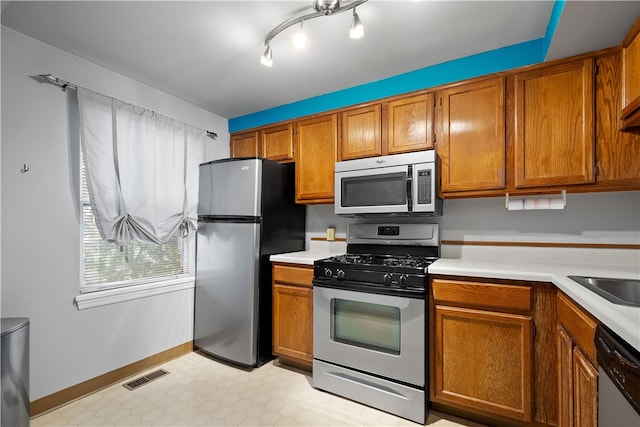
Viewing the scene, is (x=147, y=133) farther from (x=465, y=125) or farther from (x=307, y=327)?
(x=465, y=125)

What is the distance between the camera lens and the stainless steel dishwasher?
0.81 m

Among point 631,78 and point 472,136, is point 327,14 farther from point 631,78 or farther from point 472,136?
point 631,78

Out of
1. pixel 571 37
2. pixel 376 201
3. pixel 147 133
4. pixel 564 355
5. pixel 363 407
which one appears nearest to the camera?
pixel 564 355

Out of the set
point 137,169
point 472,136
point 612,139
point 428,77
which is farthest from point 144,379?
point 612,139

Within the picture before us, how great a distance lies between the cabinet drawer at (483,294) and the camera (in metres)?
1.62

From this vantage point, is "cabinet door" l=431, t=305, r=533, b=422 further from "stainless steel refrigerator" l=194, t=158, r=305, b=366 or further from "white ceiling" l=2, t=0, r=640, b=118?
"white ceiling" l=2, t=0, r=640, b=118

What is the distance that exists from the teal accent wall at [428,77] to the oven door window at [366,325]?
164 centimetres

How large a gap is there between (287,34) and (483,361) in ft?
7.43

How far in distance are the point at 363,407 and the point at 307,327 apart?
66cm

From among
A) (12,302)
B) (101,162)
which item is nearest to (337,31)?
(101,162)

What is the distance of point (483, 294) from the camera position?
1.71 meters

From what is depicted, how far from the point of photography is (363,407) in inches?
77.7

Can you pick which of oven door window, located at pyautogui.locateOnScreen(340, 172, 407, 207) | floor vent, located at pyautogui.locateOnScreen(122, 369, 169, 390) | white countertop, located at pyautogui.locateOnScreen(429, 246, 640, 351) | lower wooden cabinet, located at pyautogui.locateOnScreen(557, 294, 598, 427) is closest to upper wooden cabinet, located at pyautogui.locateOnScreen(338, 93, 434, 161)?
oven door window, located at pyautogui.locateOnScreen(340, 172, 407, 207)

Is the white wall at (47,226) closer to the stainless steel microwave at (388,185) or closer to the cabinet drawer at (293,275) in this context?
the cabinet drawer at (293,275)
